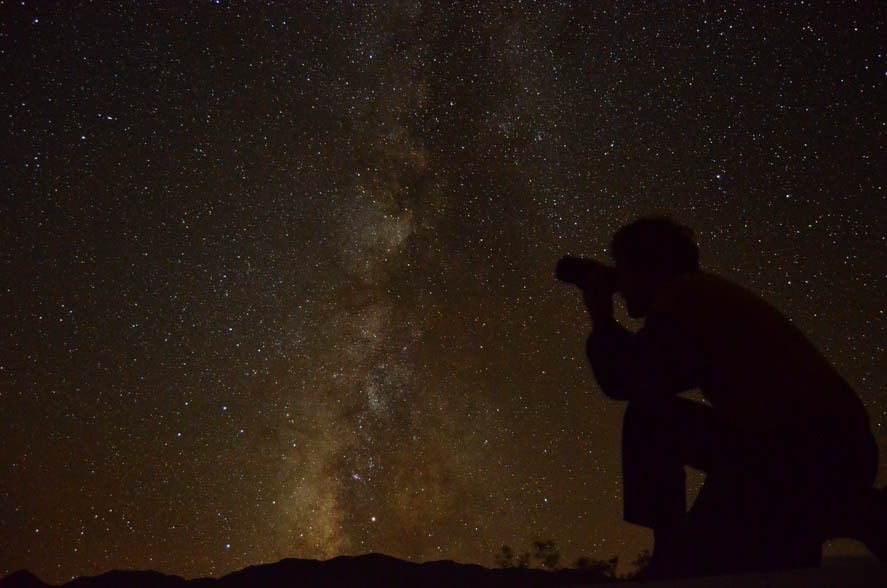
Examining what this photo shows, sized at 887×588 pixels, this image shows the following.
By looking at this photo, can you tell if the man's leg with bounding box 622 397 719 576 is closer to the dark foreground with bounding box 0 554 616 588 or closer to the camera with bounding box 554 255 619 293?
the camera with bounding box 554 255 619 293

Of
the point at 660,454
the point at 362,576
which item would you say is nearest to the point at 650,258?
the point at 660,454

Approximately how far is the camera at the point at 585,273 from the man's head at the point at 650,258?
0.09 feet

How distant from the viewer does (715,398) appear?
58.2 inches

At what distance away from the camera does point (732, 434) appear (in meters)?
1.41

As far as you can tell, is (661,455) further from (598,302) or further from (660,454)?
(598,302)

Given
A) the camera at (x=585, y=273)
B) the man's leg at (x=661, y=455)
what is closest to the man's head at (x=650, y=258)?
the camera at (x=585, y=273)

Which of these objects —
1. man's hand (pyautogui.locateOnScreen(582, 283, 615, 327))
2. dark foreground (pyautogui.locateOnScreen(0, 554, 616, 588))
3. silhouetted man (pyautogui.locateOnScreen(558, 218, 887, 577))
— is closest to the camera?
silhouetted man (pyautogui.locateOnScreen(558, 218, 887, 577))

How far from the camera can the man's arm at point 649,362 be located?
146cm

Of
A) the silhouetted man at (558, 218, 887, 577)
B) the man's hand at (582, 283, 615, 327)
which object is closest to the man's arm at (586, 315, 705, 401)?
the silhouetted man at (558, 218, 887, 577)

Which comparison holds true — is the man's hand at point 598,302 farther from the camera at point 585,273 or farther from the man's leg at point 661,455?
the man's leg at point 661,455

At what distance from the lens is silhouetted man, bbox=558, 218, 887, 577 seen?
127 cm

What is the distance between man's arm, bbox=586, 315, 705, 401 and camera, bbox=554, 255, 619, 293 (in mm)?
250

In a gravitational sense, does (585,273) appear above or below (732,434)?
above

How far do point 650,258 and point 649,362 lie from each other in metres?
0.37
